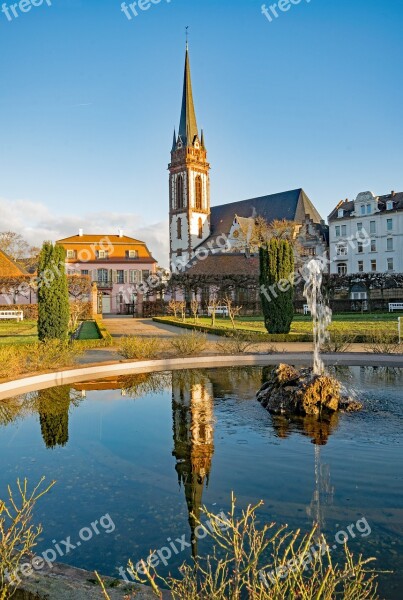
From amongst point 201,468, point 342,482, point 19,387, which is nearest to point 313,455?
point 342,482

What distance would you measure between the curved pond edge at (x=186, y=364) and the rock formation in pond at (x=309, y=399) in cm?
523

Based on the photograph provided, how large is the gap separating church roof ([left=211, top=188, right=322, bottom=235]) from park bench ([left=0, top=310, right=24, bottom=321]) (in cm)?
3641

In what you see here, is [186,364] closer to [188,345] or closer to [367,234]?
[188,345]

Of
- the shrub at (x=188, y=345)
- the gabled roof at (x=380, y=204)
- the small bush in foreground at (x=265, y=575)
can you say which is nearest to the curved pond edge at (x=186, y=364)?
the shrub at (x=188, y=345)

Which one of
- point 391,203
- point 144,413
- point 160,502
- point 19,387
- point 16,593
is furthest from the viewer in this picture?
point 391,203

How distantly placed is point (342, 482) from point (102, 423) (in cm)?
455

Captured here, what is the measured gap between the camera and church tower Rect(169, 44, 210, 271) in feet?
246

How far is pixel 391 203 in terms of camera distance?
5497 centimetres

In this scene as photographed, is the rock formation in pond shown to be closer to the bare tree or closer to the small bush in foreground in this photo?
the small bush in foreground

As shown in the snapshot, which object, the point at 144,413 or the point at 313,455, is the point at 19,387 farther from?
the point at 313,455

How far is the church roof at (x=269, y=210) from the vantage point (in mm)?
64938

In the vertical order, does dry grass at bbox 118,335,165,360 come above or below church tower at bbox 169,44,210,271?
below

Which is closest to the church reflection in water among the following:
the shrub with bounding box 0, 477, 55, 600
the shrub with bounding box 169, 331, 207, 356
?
the shrub with bounding box 0, 477, 55, 600

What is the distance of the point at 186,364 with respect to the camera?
1494 centimetres
